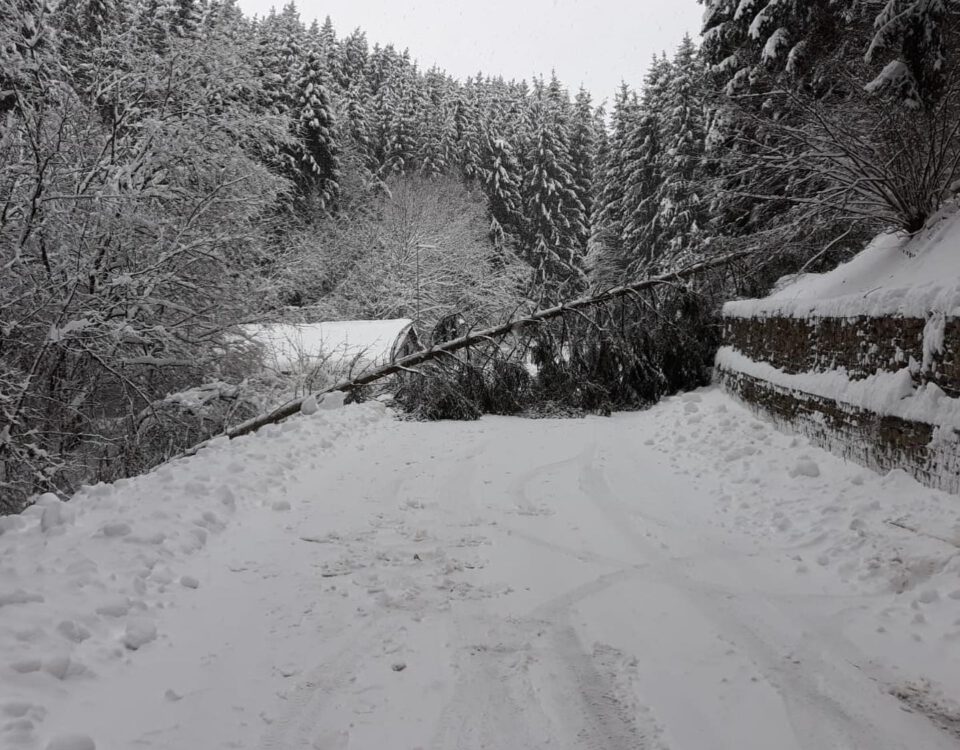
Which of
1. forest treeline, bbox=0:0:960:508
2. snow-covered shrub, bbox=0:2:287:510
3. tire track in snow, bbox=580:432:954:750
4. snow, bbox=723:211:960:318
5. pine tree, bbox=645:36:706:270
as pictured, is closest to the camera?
tire track in snow, bbox=580:432:954:750

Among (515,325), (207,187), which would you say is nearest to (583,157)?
(515,325)

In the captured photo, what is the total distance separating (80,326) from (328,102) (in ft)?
88.3

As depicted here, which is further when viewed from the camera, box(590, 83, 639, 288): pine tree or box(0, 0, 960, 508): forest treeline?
box(590, 83, 639, 288): pine tree

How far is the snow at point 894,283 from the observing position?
4809mm

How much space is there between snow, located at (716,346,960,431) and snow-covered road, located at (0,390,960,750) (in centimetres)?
55

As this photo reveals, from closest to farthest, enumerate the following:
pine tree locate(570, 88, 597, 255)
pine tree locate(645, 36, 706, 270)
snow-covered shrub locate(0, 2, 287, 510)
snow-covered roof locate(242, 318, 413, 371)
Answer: snow-covered shrub locate(0, 2, 287, 510), snow-covered roof locate(242, 318, 413, 371), pine tree locate(645, 36, 706, 270), pine tree locate(570, 88, 597, 255)

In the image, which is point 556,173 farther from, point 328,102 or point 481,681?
point 481,681

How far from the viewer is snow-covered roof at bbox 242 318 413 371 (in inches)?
458

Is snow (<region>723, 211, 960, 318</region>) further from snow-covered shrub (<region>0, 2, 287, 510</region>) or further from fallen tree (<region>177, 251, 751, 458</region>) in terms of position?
snow-covered shrub (<region>0, 2, 287, 510</region>)

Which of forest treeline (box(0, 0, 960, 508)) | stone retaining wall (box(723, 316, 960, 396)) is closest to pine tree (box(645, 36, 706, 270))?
forest treeline (box(0, 0, 960, 508))

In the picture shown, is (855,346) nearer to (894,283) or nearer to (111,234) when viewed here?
(894,283)

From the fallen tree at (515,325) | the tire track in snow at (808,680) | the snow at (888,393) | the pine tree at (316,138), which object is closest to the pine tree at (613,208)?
the pine tree at (316,138)

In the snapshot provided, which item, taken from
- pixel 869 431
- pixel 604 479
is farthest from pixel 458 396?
pixel 869 431

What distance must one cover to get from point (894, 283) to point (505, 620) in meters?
5.32
